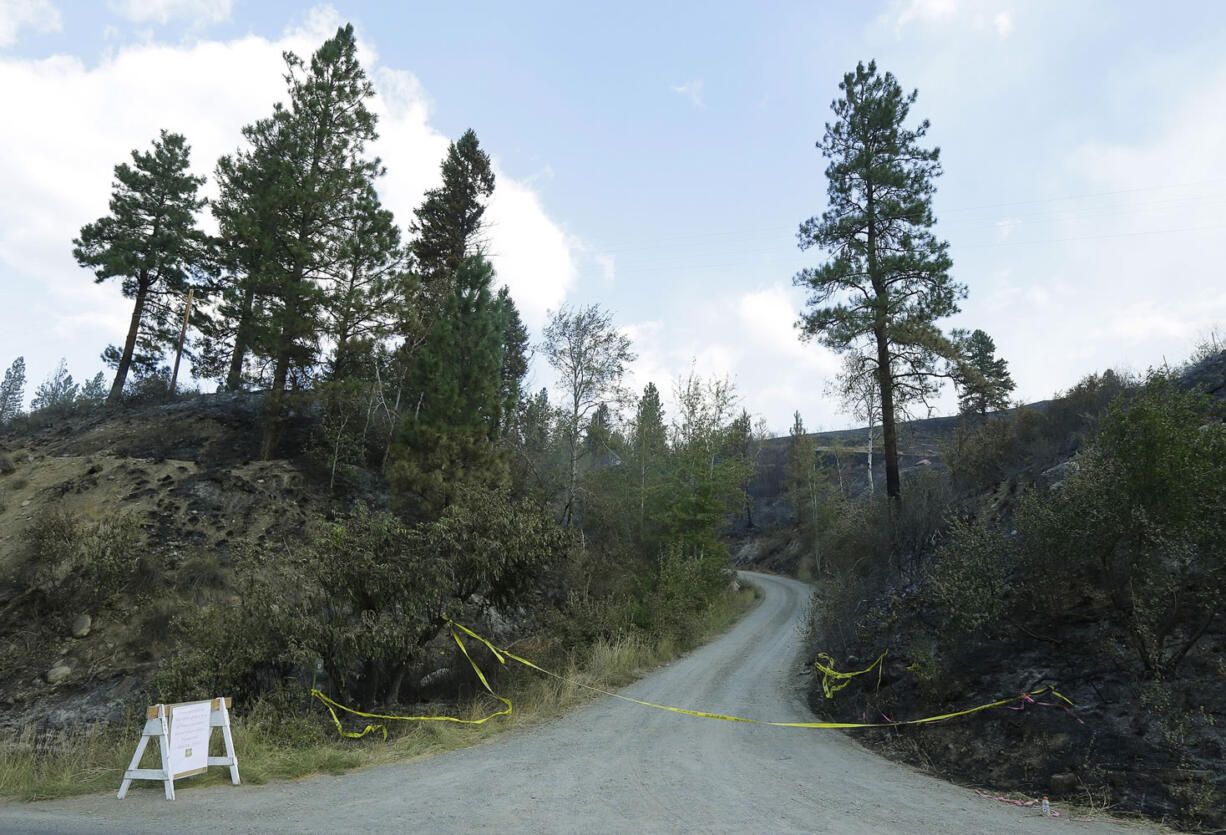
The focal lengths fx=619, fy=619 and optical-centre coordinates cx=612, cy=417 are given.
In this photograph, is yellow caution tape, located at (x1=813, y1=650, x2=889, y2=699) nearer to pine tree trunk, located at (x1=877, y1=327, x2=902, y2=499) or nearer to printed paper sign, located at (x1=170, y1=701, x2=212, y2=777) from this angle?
pine tree trunk, located at (x1=877, y1=327, x2=902, y2=499)

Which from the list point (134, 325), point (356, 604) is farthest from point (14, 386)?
point (356, 604)

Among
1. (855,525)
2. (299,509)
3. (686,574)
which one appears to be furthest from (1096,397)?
(299,509)

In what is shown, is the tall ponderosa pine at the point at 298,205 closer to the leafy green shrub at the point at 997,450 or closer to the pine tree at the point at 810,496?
the leafy green shrub at the point at 997,450

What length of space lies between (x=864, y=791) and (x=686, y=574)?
15557 millimetres

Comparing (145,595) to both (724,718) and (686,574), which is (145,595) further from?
(686,574)

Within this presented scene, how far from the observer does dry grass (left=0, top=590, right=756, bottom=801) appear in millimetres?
6758

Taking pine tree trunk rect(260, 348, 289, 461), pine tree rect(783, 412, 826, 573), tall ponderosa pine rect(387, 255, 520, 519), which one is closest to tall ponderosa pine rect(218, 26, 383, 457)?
pine tree trunk rect(260, 348, 289, 461)

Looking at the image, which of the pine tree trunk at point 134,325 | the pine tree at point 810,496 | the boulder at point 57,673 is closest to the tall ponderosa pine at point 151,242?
the pine tree trunk at point 134,325

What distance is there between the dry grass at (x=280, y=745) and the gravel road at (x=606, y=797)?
13.6 inches

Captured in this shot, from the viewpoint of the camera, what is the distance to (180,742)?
6430mm

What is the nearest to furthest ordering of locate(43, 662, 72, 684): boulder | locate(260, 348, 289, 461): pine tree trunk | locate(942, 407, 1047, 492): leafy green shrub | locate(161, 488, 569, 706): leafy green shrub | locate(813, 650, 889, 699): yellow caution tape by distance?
locate(161, 488, 569, 706): leafy green shrub, locate(813, 650, 889, 699): yellow caution tape, locate(43, 662, 72, 684): boulder, locate(942, 407, 1047, 492): leafy green shrub, locate(260, 348, 289, 461): pine tree trunk

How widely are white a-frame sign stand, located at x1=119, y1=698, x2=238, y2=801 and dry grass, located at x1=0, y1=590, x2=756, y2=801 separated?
1.02ft

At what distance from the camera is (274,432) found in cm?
2175

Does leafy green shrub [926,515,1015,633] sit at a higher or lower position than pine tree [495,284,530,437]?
lower
